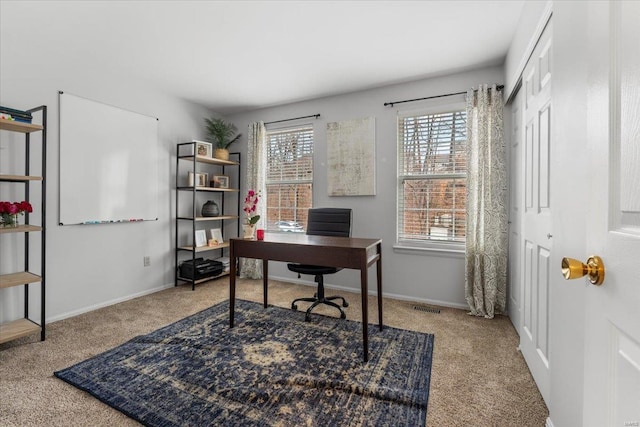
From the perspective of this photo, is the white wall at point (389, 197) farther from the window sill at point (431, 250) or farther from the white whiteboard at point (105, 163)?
the white whiteboard at point (105, 163)

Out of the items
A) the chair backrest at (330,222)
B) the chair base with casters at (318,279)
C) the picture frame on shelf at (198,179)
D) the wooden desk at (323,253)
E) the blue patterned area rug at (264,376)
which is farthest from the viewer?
the picture frame on shelf at (198,179)

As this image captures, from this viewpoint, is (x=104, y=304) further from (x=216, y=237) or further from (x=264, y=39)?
(x=264, y=39)

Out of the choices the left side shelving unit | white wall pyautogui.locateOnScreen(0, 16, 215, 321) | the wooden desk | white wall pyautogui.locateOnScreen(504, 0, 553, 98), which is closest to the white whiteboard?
white wall pyautogui.locateOnScreen(0, 16, 215, 321)

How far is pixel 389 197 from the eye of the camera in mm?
3479

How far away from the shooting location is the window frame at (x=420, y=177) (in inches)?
124

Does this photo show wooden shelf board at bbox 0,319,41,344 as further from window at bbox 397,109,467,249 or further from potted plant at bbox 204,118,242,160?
window at bbox 397,109,467,249

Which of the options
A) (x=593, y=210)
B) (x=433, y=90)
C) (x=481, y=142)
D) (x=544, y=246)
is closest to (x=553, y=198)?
(x=544, y=246)

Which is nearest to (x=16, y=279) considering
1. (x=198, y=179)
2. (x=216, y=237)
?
(x=198, y=179)

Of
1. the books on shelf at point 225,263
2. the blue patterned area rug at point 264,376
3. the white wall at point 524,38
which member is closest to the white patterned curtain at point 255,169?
the books on shelf at point 225,263

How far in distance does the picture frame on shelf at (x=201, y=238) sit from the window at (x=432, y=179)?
267 centimetres

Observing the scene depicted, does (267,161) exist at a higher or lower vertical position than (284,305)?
higher

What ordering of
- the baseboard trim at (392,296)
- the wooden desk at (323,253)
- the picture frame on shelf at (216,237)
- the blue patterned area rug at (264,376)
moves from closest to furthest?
the blue patterned area rug at (264,376)
the wooden desk at (323,253)
the baseboard trim at (392,296)
the picture frame on shelf at (216,237)

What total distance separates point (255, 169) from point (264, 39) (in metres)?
1.96

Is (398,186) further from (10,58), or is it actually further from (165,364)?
(10,58)
